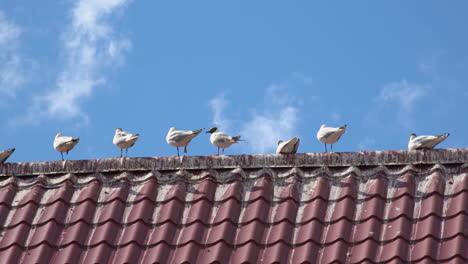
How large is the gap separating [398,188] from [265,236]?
1508mm

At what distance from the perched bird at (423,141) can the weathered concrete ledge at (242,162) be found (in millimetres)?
258

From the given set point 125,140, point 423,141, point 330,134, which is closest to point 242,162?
point 423,141

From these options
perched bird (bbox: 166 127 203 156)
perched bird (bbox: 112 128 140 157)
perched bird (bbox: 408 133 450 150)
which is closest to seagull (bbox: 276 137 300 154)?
perched bird (bbox: 408 133 450 150)

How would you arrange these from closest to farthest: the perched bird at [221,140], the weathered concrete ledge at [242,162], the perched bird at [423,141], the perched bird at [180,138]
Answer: the weathered concrete ledge at [242,162], the perched bird at [423,141], the perched bird at [180,138], the perched bird at [221,140]

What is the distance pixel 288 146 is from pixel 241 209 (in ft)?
5.16

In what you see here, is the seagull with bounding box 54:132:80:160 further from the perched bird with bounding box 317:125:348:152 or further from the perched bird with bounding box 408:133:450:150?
the perched bird with bounding box 408:133:450:150

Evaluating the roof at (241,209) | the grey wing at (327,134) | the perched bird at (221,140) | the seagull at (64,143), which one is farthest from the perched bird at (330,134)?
the seagull at (64,143)

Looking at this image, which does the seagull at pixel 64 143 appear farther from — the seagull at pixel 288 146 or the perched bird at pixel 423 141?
the perched bird at pixel 423 141

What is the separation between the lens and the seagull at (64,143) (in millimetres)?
14125

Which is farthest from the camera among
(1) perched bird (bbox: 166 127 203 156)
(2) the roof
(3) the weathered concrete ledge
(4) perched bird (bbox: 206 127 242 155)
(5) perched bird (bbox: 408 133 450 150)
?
(4) perched bird (bbox: 206 127 242 155)

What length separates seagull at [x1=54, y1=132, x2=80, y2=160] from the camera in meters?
14.1

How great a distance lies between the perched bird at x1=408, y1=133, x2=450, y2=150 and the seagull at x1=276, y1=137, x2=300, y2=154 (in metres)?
1.29

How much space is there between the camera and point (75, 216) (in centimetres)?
1063

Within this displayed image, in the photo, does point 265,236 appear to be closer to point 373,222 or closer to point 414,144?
point 373,222
